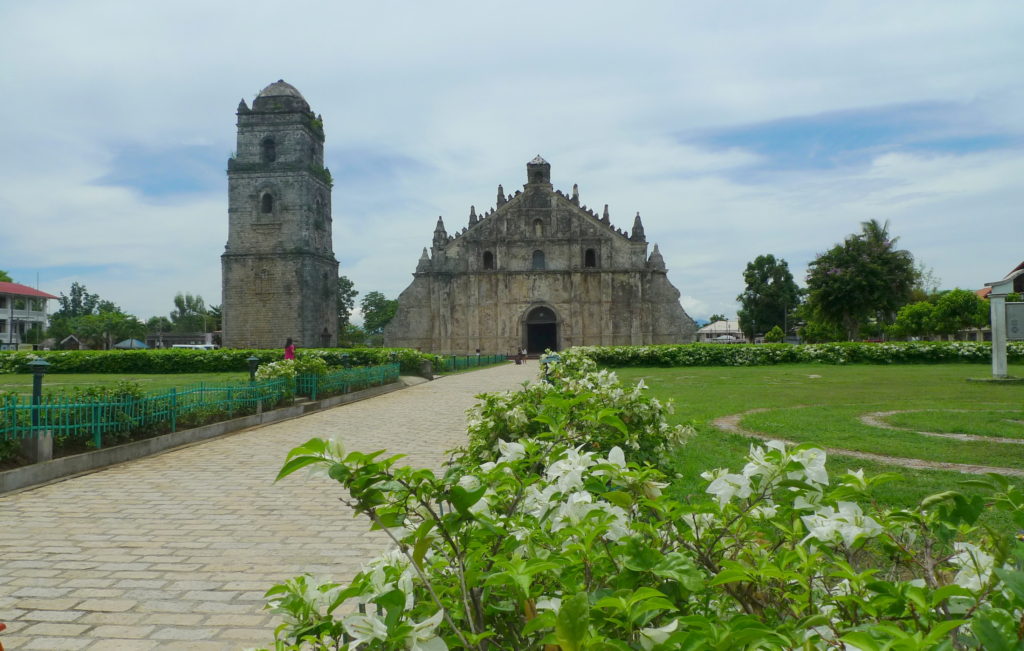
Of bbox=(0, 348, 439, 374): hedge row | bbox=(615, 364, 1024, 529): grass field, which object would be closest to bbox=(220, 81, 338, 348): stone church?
bbox=(0, 348, 439, 374): hedge row

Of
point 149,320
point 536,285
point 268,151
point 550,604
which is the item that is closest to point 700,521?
point 550,604

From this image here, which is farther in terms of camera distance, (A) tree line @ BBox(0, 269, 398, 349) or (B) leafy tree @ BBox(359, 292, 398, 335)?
(B) leafy tree @ BBox(359, 292, 398, 335)

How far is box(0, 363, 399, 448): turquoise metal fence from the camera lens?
7668mm

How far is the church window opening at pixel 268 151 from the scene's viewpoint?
133 ft

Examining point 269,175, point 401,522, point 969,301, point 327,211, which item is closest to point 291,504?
point 401,522

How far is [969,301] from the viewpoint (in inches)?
1700

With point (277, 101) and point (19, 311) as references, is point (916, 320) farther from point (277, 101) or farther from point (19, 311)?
point (19, 311)

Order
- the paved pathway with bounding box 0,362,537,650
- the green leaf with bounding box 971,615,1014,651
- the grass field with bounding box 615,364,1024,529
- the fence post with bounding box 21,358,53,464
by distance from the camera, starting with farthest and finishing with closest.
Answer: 1. the fence post with bounding box 21,358,53,464
2. the grass field with bounding box 615,364,1024,529
3. the paved pathway with bounding box 0,362,537,650
4. the green leaf with bounding box 971,615,1014,651

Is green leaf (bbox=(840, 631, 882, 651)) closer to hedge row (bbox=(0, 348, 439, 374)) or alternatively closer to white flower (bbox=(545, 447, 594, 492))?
white flower (bbox=(545, 447, 594, 492))

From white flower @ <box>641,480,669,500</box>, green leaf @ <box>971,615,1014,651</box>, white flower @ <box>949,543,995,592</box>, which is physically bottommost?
white flower @ <box>949,543,995,592</box>

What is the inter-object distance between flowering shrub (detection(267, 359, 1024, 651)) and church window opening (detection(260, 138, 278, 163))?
139ft

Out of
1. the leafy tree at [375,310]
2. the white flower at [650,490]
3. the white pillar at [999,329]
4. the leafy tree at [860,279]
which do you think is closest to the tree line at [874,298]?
the leafy tree at [860,279]

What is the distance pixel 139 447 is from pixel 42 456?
5.06 ft

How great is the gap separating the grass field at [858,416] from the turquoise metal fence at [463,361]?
12719 mm
